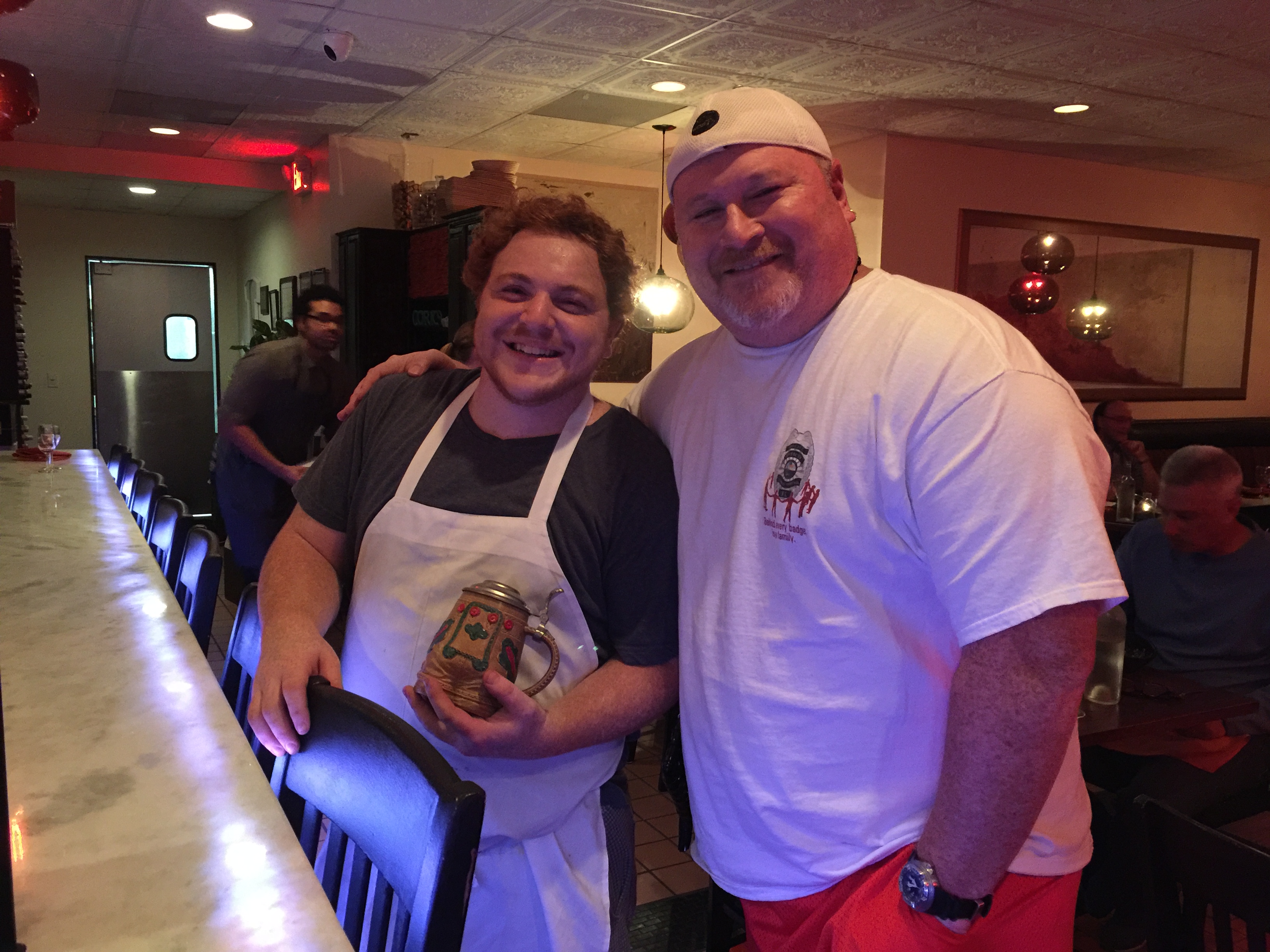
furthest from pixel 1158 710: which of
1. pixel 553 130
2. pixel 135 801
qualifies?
pixel 553 130

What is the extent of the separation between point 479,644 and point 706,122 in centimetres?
75

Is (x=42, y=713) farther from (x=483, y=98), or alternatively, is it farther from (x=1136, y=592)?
(x=483, y=98)

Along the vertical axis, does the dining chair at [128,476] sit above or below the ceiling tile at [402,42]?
below

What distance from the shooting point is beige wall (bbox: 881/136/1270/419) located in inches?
248

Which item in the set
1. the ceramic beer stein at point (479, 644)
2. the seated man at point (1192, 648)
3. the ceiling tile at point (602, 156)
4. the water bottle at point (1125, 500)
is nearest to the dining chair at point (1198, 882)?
the ceramic beer stein at point (479, 644)

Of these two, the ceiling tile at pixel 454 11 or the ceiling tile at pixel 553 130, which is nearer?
the ceiling tile at pixel 454 11

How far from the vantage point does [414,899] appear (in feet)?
3.03

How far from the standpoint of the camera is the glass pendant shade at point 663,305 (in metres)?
6.38

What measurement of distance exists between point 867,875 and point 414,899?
0.59 metres

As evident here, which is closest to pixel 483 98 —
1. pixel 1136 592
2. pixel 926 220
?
pixel 926 220

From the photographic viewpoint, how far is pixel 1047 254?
6078mm

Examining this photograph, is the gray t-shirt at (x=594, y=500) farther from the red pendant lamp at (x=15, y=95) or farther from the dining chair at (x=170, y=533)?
the red pendant lamp at (x=15, y=95)

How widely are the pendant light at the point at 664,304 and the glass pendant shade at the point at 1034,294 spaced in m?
2.10

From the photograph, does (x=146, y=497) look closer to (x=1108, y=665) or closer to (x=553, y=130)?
(x=1108, y=665)
